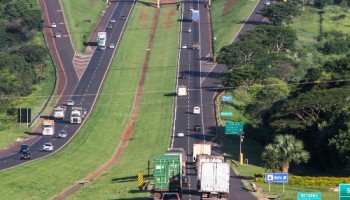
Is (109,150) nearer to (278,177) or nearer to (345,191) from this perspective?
(278,177)

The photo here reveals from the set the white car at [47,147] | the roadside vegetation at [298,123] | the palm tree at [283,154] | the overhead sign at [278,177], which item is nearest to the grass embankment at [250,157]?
the roadside vegetation at [298,123]

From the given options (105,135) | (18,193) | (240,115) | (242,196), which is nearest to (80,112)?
(105,135)

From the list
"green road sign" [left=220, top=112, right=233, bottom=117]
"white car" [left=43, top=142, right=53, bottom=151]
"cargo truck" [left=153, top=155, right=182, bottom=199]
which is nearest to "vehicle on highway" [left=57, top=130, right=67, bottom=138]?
"white car" [left=43, top=142, right=53, bottom=151]

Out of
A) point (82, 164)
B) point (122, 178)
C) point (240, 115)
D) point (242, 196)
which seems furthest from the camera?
point (240, 115)

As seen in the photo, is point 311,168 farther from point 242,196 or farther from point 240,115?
point 240,115

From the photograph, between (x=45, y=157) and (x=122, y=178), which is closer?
(x=122, y=178)

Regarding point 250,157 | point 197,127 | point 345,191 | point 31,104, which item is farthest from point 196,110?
point 345,191
